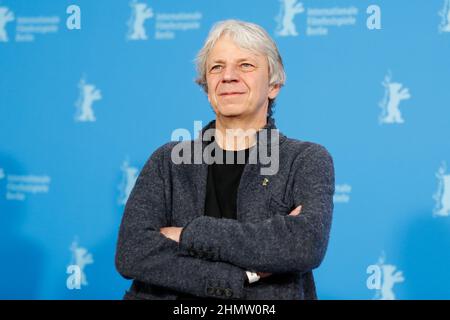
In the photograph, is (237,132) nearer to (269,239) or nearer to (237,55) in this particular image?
(237,55)

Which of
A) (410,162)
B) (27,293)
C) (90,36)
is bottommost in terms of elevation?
(27,293)


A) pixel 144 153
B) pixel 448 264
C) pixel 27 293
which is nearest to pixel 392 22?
pixel 448 264

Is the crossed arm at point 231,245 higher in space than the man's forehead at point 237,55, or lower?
lower

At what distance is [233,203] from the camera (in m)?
1.84

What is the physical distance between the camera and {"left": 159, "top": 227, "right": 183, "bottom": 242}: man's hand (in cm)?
177

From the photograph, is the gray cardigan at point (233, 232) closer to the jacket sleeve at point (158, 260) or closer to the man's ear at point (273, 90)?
the jacket sleeve at point (158, 260)

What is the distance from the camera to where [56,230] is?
3.47 metres

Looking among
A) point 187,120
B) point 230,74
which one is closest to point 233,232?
point 230,74

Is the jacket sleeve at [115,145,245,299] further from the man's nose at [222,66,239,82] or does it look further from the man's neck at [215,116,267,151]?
the man's nose at [222,66,239,82]

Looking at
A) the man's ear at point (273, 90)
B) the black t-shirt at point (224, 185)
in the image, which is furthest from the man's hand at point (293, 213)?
the man's ear at point (273, 90)

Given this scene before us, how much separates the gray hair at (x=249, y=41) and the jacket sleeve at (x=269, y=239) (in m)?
0.47

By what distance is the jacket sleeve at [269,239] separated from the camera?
1.66 m
